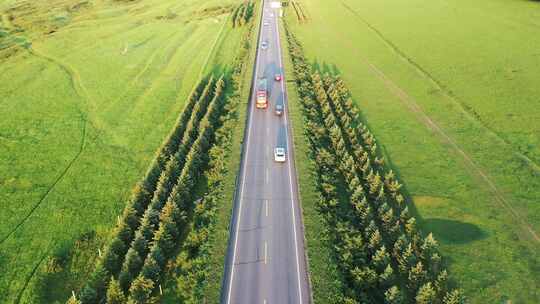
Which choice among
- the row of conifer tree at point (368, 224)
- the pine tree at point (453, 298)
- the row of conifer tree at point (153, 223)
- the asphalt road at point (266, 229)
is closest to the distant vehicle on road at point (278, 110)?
the asphalt road at point (266, 229)

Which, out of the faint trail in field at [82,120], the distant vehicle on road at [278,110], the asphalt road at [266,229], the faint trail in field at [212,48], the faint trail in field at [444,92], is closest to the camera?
the asphalt road at [266,229]

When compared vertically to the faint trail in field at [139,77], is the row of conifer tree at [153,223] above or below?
below

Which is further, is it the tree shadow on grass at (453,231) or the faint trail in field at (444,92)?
the faint trail in field at (444,92)

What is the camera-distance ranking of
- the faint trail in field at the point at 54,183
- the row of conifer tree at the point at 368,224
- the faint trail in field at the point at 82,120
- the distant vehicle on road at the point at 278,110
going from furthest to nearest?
1. the distant vehicle on road at the point at 278,110
2. the faint trail in field at the point at 82,120
3. the faint trail in field at the point at 54,183
4. the row of conifer tree at the point at 368,224

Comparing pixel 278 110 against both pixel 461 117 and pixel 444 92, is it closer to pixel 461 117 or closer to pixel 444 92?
pixel 461 117

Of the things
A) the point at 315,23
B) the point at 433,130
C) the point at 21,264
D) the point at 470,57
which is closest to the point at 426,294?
the point at 433,130

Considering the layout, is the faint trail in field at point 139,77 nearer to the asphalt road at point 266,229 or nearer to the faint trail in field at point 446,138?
the asphalt road at point 266,229

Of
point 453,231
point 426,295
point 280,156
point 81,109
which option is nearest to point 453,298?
point 426,295

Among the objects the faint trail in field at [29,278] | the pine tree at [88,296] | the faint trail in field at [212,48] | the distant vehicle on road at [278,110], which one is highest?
the faint trail in field at [212,48]
